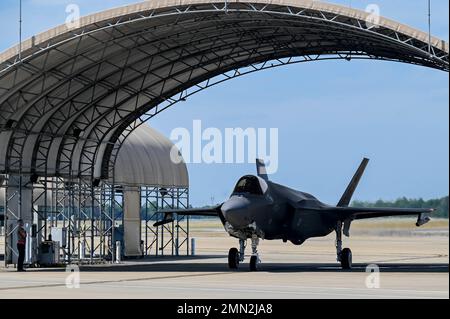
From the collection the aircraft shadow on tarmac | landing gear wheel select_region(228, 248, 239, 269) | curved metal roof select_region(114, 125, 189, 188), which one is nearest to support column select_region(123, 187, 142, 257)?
curved metal roof select_region(114, 125, 189, 188)

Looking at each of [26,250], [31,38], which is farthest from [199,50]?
[26,250]

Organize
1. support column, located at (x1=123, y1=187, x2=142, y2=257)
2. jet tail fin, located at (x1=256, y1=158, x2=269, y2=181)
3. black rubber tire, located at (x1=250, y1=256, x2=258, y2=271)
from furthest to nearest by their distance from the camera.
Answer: support column, located at (x1=123, y1=187, x2=142, y2=257) < jet tail fin, located at (x1=256, y1=158, x2=269, y2=181) < black rubber tire, located at (x1=250, y1=256, x2=258, y2=271)

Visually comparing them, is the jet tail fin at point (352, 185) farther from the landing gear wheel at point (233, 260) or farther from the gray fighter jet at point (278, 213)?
the landing gear wheel at point (233, 260)

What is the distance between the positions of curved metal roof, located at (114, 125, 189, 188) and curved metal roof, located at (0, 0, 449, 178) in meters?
3.08

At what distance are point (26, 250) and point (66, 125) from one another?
19.7 feet

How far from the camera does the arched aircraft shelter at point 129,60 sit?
89.8ft

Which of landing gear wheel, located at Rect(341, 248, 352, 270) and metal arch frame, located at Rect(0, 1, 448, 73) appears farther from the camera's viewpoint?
landing gear wheel, located at Rect(341, 248, 352, 270)

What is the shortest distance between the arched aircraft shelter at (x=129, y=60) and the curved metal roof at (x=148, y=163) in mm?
2416

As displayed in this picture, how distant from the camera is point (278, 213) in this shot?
1150 inches

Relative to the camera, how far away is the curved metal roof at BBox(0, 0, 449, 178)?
2736cm

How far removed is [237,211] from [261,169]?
3.80m

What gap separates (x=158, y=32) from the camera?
3095cm

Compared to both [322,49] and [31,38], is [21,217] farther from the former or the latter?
[322,49]

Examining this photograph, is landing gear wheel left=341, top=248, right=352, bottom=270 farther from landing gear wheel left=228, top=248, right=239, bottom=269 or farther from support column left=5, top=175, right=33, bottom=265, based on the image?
support column left=5, top=175, right=33, bottom=265
